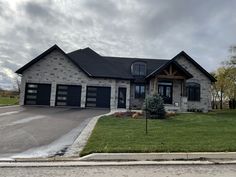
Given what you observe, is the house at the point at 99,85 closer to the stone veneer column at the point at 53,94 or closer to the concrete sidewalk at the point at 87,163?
the stone veneer column at the point at 53,94

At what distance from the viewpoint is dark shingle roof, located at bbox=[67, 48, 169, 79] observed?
88.2ft

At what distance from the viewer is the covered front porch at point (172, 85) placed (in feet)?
79.9

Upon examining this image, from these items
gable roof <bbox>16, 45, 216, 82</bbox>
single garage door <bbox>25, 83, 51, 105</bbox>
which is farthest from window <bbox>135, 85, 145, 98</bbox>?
single garage door <bbox>25, 83, 51, 105</bbox>

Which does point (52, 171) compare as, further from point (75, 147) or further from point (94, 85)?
point (94, 85)

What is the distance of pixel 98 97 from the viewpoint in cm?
2644

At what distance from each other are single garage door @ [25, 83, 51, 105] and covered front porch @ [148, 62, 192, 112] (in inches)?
404

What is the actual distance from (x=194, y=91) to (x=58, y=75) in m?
14.2

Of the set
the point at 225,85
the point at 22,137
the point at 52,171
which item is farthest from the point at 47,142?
the point at 225,85

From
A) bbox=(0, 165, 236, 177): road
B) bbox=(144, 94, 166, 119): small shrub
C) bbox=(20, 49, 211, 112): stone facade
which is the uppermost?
bbox=(20, 49, 211, 112): stone facade

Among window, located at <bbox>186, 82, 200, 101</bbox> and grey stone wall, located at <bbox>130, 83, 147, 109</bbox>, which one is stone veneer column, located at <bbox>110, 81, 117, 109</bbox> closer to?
grey stone wall, located at <bbox>130, 83, 147, 109</bbox>

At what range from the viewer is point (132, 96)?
27438 mm

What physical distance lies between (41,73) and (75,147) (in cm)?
1918

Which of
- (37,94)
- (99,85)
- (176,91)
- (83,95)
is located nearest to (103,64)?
(99,85)

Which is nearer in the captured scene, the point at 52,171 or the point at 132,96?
the point at 52,171
